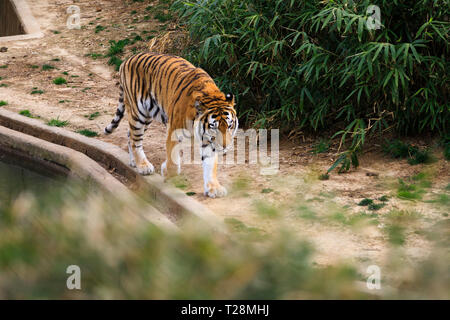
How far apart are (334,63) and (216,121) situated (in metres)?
1.81

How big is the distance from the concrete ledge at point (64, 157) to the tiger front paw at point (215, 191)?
2.14ft

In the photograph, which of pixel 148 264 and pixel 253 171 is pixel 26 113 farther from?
pixel 148 264

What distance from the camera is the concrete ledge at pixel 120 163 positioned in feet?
14.9

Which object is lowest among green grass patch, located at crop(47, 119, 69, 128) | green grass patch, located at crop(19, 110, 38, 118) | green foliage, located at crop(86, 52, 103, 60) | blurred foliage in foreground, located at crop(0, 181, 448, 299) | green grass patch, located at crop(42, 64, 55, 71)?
green grass patch, located at crop(47, 119, 69, 128)

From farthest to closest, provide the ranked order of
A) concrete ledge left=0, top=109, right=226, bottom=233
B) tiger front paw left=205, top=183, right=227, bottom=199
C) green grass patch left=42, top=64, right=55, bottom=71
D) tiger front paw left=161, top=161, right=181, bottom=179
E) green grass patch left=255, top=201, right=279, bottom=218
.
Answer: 1. green grass patch left=42, top=64, right=55, bottom=71
2. tiger front paw left=161, top=161, right=181, bottom=179
3. tiger front paw left=205, top=183, right=227, bottom=199
4. concrete ledge left=0, top=109, right=226, bottom=233
5. green grass patch left=255, top=201, right=279, bottom=218

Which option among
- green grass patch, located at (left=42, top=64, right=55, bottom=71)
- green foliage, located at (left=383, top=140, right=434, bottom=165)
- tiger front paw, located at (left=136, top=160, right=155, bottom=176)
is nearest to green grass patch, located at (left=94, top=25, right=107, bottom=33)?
green grass patch, located at (left=42, top=64, right=55, bottom=71)

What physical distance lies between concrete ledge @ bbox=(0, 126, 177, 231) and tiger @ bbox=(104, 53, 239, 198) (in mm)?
337

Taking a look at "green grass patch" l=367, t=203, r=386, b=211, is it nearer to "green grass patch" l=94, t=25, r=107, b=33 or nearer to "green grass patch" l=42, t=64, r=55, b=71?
"green grass patch" l=42, t=64, r=55, b=71

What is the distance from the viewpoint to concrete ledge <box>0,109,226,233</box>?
4539 mm

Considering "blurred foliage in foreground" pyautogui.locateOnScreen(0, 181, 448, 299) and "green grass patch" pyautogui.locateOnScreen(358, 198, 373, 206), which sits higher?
"blurred foliage in foreground" pyautogui.locateOnScreen(0, 181, 448, 299)

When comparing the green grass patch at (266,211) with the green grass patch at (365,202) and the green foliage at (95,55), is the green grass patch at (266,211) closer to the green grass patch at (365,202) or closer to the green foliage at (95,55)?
the green grass patch at (365,202)

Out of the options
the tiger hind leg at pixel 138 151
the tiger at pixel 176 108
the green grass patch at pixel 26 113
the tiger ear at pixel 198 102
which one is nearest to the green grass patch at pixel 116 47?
the green grass patch at pixel 26 113
